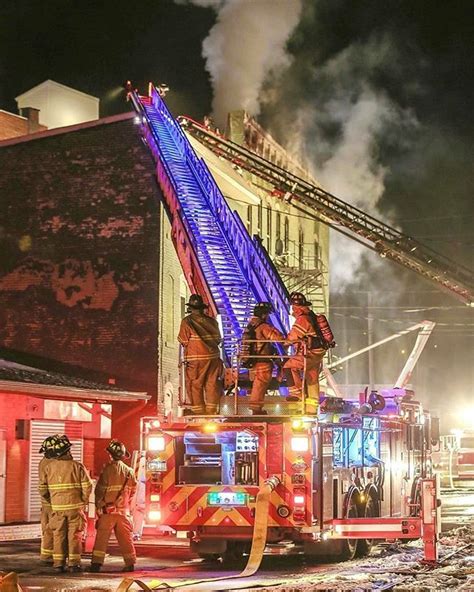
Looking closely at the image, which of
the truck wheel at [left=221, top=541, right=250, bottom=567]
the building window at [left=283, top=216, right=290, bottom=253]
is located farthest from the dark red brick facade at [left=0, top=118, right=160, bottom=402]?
the building window at [left=283, top=216, right=290, bottom=253]

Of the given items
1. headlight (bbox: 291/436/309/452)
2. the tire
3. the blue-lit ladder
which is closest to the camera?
headlight (bbox: 291/436/309/452)

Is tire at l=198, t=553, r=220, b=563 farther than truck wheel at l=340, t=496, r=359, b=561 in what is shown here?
Yes

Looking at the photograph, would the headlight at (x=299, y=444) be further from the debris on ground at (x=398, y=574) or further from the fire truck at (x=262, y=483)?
the debris on ground at (x=398, y=574)

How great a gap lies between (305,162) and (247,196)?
11.7m

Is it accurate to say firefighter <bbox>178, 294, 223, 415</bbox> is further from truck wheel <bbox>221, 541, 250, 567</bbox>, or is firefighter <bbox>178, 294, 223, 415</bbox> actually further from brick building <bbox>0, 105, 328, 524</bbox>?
brick building <bbox>0, 105, 328, 524</bbox>

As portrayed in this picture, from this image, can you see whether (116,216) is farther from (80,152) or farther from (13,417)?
(13,417)

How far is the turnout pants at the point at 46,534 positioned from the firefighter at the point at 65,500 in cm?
9

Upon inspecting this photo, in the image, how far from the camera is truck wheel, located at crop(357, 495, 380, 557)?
13070 millimetres

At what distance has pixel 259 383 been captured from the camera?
39.5ft

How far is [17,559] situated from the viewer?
13125 mm

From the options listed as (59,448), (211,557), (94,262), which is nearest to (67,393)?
(94,262)

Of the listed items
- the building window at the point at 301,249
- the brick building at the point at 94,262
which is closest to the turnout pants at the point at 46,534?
the brick building at the point at 94,262

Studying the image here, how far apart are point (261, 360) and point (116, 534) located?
257 centimetres

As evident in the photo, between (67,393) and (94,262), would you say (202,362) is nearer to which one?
(67,393)
